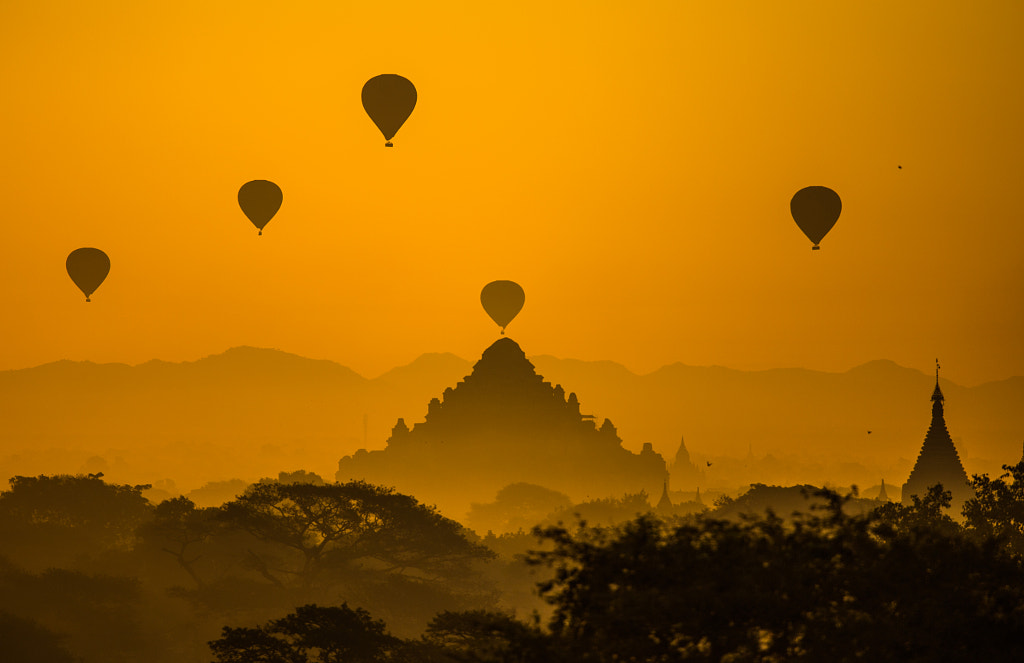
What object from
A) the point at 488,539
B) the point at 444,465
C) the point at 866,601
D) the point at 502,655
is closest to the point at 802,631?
the point at 866,601

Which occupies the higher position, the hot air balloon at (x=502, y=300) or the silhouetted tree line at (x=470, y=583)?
the hot air balloon at (x=502, y=300)

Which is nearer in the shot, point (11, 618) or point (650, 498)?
point (11, 618)

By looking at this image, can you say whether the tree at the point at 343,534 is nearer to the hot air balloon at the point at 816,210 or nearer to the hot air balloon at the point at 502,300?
the hot air balloon at the point at 816,210

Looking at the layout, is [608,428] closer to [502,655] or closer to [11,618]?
[11,618]

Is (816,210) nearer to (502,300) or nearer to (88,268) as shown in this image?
(88,268)

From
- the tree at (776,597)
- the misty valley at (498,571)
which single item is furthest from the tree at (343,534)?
the tree at (776,597)

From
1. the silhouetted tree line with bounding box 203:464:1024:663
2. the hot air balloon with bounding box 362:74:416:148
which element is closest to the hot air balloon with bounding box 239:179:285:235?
the hot air balloon with bounding box 362:74:416:148

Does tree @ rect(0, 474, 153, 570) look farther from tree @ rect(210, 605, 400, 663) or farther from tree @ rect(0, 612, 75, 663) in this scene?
tree @ rect(210, 605, 400, 663)
